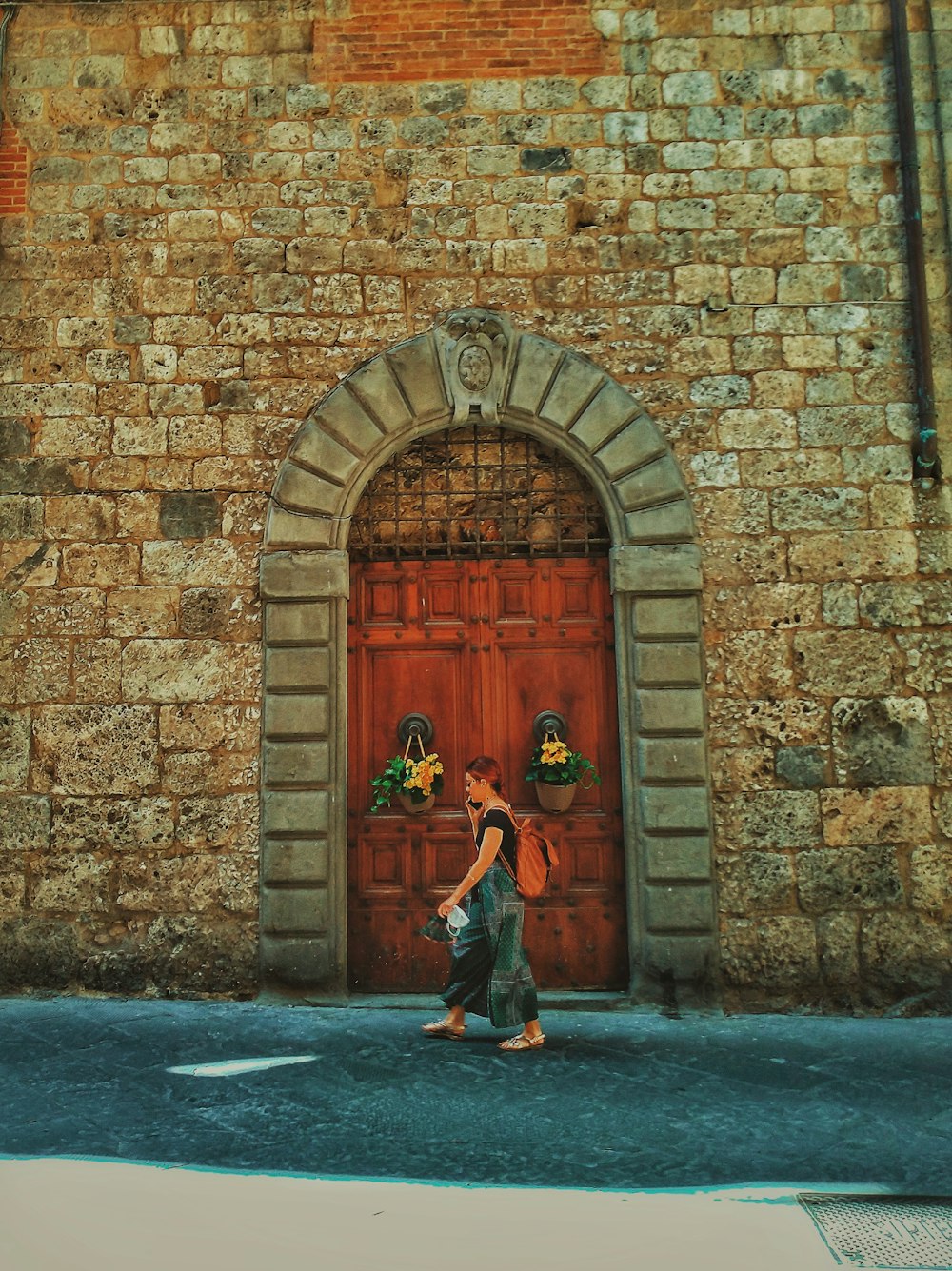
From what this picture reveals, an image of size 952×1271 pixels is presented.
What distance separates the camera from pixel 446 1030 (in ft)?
15.3

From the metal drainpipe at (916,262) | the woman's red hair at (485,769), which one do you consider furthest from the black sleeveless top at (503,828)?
the metal drainpipe at (916,262)

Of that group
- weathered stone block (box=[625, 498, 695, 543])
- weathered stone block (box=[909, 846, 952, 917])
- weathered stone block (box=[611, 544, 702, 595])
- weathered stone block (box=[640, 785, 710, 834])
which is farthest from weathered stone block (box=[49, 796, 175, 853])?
weathered stone block (box=[909, 846, 952, 917])

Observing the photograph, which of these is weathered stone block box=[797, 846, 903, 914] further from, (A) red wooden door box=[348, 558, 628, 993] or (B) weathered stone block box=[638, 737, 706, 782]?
(A) red wooden door box=[348, 558, 628, 993]

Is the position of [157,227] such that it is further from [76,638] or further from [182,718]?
[182,718]

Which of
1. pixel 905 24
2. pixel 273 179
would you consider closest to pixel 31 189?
pixel 273 179

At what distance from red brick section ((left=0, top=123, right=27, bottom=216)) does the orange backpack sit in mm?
4569

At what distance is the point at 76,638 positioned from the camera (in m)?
5.60

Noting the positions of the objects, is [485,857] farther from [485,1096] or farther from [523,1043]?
[485,1096]

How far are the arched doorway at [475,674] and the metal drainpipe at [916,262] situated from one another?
5.83ft

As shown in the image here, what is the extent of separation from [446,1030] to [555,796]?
4.46ft

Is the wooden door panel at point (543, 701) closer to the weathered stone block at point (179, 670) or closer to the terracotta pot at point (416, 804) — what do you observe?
the terracotta pot at point (416, 804)

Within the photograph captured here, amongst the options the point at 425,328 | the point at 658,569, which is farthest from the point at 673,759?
the point at 425,328

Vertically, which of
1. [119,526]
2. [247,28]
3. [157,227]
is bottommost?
[119,526]

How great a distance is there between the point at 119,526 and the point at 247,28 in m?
3.03
